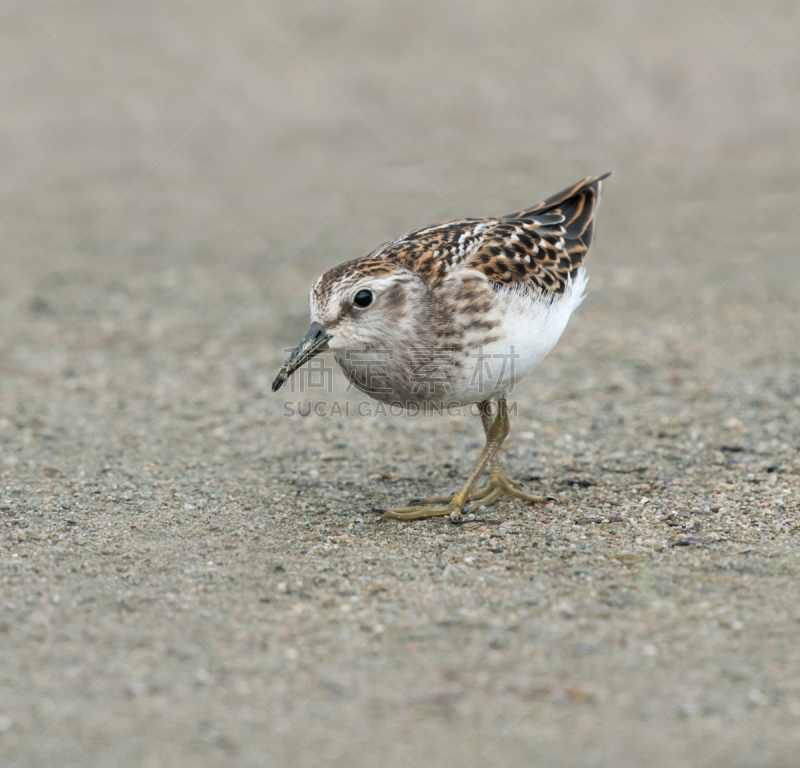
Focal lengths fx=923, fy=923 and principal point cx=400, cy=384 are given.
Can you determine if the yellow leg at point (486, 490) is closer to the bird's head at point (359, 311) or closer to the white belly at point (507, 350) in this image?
the white belly at point (507, 350)

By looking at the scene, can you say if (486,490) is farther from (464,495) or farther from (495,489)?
(464,495)

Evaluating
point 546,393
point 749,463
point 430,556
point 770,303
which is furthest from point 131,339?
point 770,303

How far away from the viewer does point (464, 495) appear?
683cm

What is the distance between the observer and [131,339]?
1113 cm

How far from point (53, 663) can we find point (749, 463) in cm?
540

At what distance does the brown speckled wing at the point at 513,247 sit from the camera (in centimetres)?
648

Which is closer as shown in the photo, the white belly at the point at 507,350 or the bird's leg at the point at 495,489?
the white belly at the point at 507,350

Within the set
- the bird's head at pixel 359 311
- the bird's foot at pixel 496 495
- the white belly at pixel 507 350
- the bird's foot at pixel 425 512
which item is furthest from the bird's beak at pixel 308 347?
the bird's foot at pixel 496 495

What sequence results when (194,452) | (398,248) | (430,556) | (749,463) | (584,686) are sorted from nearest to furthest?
(584,686) < (430,556) < (398,248) < (749,463) < (194,452)

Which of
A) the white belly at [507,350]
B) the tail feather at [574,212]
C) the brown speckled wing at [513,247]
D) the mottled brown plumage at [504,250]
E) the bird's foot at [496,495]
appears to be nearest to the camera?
the white belly at [507,350]

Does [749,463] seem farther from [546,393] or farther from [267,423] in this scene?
[267,423]

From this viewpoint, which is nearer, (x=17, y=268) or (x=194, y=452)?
(x=194, y=452)

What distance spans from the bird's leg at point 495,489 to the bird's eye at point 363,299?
1442mm

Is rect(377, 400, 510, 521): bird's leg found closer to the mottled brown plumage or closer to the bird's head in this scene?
the mottled brown plumage
